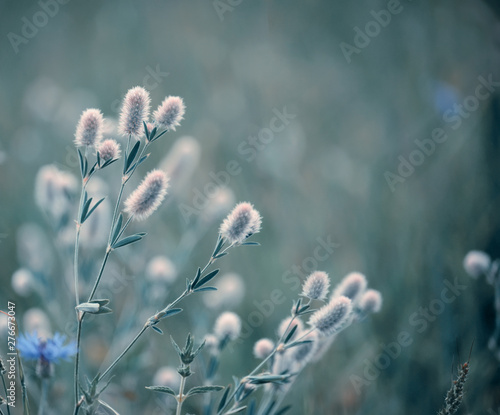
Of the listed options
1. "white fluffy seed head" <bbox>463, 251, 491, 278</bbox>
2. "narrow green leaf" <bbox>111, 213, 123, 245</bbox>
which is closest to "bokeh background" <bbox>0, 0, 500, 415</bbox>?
"white fluffy seed head" <bbox>463, 251, 491, 278</bbox>

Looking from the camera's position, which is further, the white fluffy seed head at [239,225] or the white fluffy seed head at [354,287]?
the white fluffy seed head at [354,287]

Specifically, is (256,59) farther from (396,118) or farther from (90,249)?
(90,249)

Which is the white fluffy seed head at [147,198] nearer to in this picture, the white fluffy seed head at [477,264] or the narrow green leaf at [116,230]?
the narrow green leaf at [116,230]

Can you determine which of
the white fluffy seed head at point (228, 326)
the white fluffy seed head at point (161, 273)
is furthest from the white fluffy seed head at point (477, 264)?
the white fluffy seed head at point (161, 273)

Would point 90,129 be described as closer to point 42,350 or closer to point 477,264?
point 42,350

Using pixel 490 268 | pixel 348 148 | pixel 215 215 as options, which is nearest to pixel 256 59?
pixel 348 148

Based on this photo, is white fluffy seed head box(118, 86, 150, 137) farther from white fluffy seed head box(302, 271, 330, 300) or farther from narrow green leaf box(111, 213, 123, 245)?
white fluffy seed head box(302, 271, 330, 300)

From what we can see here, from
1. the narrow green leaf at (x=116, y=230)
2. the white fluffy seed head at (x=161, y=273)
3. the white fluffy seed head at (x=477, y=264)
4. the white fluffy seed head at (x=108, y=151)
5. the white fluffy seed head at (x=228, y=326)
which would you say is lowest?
the white fluffy seed head at (x=161, y=273)
